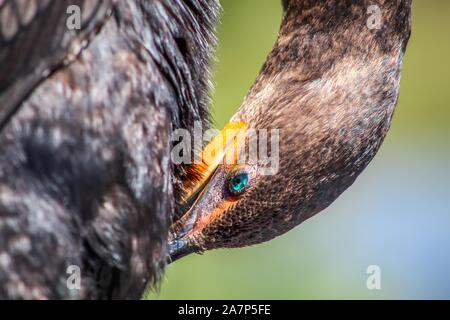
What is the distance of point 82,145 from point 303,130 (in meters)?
0.78

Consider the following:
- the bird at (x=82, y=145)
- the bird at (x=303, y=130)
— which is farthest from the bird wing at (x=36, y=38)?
the bird at (x=303, y=130)

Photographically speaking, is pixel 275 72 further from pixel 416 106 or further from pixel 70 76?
pixel 416 106

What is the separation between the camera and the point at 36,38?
87.2 inches

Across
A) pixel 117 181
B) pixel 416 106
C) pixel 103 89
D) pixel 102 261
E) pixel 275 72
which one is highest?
pixel 416 106

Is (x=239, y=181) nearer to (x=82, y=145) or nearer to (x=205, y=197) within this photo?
(x=205, y=197)

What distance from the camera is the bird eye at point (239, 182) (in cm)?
279

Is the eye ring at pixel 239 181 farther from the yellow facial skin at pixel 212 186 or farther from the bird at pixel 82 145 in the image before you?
the bird at pixel 82 145

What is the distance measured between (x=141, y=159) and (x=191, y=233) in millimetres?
565

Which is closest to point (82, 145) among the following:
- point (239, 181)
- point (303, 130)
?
point (239, 181)

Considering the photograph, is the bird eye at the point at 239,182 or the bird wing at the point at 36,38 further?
the bird eye at the point at 239,182

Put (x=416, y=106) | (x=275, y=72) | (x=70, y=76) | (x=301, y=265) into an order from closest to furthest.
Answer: (x=70, y=76) → (x=275, y=72) → (x=301, y=265) → (x=416, y=106)

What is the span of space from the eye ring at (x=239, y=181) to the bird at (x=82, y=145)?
0.42 metres

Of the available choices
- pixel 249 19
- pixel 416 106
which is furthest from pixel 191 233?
pixel 416 106

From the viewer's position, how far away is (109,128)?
2248mm
